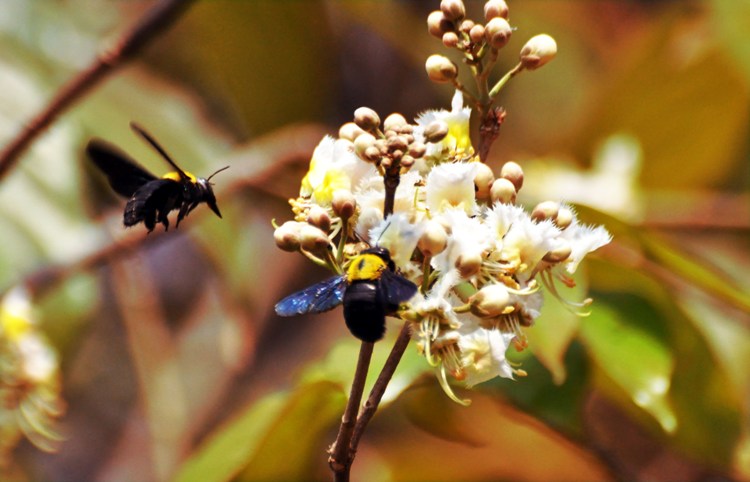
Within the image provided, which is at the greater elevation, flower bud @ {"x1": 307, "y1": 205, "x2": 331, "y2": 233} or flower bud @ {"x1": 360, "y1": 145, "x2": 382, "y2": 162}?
flower bud @ {"x1": 360, "y1": 145, "x2": 382, "y2": 162}

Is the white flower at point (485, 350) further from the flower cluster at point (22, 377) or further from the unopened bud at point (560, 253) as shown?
the flower cluster at point (22, 377)

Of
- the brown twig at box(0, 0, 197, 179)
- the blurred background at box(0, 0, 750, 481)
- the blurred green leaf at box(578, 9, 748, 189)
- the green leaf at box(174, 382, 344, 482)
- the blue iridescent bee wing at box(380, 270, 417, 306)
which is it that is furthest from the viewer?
the blurred green leaf at box(578, 9, 748, 189)

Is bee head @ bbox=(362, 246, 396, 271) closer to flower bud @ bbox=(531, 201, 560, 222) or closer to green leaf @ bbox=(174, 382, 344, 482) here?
flower bud @ bbox=(531, 201, 560, 222)

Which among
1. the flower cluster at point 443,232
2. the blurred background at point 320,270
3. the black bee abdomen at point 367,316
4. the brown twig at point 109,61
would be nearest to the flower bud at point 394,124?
the flower cluster at point 443,232

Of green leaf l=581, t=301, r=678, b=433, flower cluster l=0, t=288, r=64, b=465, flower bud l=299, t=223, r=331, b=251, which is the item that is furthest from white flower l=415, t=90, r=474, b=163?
flower cluster l=0, t=288, r=64, b=465

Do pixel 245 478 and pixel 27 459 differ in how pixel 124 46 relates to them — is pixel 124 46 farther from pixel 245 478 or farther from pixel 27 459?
pixel 27 459

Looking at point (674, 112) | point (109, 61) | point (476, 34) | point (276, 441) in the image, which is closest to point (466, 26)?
point (476, 34)

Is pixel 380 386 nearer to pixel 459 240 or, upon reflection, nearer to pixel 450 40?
pixel 459 240
